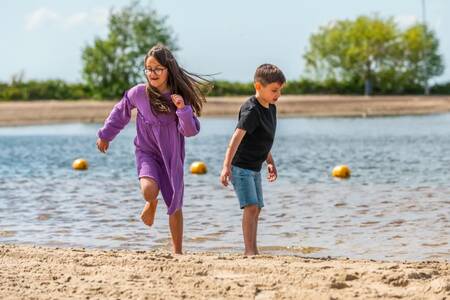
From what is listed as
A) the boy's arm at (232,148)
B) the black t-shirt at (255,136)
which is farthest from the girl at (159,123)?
the black t-shirt at (255,136)

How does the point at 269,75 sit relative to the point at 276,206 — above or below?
above

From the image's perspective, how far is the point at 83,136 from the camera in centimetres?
3591

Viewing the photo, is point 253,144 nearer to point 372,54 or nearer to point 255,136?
point 255,136

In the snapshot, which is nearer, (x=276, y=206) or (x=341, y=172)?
(x=276, y=206)

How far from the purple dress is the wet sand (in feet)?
2.11

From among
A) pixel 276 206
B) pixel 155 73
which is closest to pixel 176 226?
pixel 155 73

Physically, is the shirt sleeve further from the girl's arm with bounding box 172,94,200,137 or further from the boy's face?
the girl's arm with bounding box 172,94,200,137

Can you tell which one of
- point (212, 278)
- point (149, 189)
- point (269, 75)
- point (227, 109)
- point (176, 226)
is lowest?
point (227, 109)

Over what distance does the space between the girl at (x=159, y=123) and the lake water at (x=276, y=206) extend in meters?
1.63

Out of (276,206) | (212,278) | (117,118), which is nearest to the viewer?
(212,278)

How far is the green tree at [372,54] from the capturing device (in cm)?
8481

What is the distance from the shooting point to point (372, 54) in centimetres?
8544

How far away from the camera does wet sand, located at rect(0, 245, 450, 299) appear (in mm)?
6004

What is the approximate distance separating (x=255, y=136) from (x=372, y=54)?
7904cm
